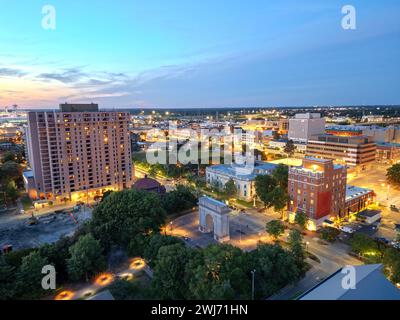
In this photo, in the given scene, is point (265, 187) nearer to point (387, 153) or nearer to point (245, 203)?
point (245, 203)

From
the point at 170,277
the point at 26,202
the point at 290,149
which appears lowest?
the point at 26,202

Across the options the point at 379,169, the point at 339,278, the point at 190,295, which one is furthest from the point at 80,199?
the point at 379,169

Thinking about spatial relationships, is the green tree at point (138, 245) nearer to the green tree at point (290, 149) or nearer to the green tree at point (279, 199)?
the green tree at point (279, 199)

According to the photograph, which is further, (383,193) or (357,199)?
(383,193)

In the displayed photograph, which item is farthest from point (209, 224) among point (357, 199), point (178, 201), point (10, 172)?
point (10, 172)

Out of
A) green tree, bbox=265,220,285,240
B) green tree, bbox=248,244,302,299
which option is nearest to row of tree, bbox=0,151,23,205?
green tree, bbox=265,220,285,240

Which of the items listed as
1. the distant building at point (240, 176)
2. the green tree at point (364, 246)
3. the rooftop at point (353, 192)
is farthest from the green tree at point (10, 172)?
the rooftop at point (353, 192)
